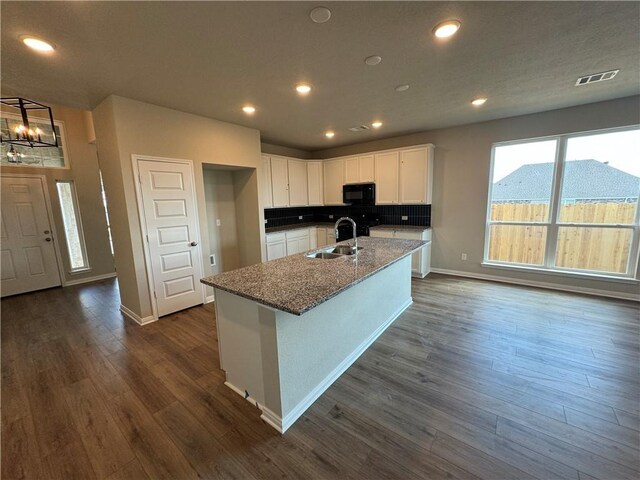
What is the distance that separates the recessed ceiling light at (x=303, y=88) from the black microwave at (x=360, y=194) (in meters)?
2.57

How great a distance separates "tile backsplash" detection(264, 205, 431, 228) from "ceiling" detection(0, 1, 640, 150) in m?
2.07

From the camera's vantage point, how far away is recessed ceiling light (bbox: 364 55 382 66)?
212 centimetres

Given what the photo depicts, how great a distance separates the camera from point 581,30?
1.85 metres

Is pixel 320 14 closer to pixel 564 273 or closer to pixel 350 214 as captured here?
pixel 350 214

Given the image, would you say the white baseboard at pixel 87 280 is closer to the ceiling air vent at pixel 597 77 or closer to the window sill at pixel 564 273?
the window sill at pixel 564 273

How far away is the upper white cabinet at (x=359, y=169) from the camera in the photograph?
504 cm

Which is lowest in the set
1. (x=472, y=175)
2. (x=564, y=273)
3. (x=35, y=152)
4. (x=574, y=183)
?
(x=564, y=273)

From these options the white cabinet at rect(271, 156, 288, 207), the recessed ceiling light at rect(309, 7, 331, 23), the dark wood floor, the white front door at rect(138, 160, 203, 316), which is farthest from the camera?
the white cabinet at rect(271, 156, 288, 207)

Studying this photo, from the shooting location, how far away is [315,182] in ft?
18.9

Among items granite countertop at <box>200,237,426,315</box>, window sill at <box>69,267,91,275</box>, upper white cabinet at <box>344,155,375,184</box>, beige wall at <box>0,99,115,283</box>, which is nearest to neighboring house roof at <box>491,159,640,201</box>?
upper white cabinet at <box>344,155,375,184</box>

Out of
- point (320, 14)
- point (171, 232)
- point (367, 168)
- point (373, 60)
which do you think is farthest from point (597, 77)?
point (171, 232)

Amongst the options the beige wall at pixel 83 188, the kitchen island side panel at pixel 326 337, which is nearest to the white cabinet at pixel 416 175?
the kitchen island side panel at pixel 326 337

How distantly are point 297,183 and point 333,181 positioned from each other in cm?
81

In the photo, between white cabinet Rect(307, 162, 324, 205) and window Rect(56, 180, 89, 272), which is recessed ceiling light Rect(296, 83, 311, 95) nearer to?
white cabinet Rect(307, 162, 324, 205)
